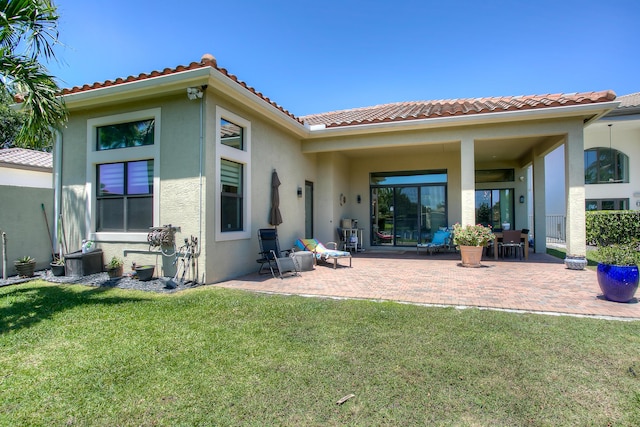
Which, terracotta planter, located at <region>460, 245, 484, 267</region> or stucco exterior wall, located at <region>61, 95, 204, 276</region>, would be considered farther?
terracotta planter, located at <region>460, 245, 484, 267</region>

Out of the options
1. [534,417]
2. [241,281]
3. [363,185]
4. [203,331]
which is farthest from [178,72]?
[363,185]

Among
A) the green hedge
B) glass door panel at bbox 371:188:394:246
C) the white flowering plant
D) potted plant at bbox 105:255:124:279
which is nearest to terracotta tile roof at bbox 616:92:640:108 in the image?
the green hedge

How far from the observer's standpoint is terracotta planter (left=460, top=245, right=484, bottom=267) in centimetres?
873

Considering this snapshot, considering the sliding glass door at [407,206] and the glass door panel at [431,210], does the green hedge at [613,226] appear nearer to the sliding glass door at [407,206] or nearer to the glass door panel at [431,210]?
the glass door panel at [431,210]

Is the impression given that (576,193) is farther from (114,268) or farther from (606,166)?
(606,166)

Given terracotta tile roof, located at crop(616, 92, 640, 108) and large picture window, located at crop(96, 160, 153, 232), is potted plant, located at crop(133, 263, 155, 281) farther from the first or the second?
terracotta tile roof, located at crop(616, 92, 640, 108)

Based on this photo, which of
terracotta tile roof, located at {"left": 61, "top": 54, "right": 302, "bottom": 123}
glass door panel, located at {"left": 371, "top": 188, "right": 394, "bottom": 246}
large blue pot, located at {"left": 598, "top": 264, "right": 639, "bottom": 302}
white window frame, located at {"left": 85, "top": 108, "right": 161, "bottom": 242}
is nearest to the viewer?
large blue pot, located at {"left": 598, "top": 264, "right": 639, "bottom": 302}

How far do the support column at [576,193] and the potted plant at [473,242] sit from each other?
1940 millimetres

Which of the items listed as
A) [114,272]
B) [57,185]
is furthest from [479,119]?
[57,185]

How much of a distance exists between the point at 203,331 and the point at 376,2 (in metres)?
9.79

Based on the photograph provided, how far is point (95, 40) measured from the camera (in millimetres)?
7902

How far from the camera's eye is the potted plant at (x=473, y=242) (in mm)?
8711

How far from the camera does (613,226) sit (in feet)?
43.8

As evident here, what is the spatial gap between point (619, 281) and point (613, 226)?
430 inches
